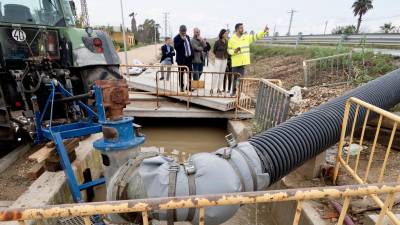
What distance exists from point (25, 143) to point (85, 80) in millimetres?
1356

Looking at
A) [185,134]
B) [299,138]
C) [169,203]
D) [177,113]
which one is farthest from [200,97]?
[169,203]

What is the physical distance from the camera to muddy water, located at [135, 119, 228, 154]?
6.11 metres

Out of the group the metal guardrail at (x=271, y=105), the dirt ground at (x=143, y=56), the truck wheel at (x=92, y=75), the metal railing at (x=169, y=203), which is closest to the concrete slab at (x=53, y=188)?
the truck wheel at (x=92, y=75)

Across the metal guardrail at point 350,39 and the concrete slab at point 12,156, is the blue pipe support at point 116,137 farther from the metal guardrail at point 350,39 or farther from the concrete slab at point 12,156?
the metal guardrail at point 350,39

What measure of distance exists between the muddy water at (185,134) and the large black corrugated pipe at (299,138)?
3.11m

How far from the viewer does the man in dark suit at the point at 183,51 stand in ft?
22.8

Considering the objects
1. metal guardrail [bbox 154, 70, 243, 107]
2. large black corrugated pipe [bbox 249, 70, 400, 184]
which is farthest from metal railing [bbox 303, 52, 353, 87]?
large black corrugated pipe [bbox 249, 70, 400, 184]

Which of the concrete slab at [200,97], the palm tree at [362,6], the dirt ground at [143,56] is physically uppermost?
the palm tree at [362,6]

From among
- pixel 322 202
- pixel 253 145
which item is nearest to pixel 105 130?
pixel 253 145

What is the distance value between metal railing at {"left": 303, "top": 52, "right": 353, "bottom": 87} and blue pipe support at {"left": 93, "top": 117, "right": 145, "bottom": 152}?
21.7ft

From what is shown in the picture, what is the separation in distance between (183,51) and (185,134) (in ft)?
6.79

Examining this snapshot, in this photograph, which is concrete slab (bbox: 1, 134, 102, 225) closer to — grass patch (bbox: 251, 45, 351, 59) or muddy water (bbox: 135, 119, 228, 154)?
muddy water (bbox: 135, 119, 228, 154)

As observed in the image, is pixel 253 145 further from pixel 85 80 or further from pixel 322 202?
pixel 85 80

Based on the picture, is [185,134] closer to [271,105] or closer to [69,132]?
[271,105]
